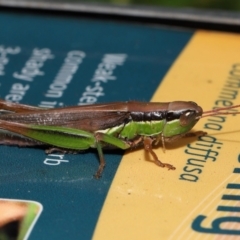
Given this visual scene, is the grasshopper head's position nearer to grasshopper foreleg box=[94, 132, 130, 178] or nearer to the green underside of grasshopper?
the green underside of grasshopper

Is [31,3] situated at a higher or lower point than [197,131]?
higher

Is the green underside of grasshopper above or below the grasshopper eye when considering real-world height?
below

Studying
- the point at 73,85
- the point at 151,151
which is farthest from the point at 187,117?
the point at 73,85

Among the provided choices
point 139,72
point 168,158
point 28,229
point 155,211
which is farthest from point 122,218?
point 139,72

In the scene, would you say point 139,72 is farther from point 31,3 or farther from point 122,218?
point 122,218

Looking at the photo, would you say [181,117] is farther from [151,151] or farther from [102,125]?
[102,125]

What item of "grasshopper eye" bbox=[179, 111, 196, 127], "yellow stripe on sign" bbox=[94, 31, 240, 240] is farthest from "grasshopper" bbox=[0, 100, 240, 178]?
"yellow stripe on sign" bbox=[94, 31, 240, 240]
